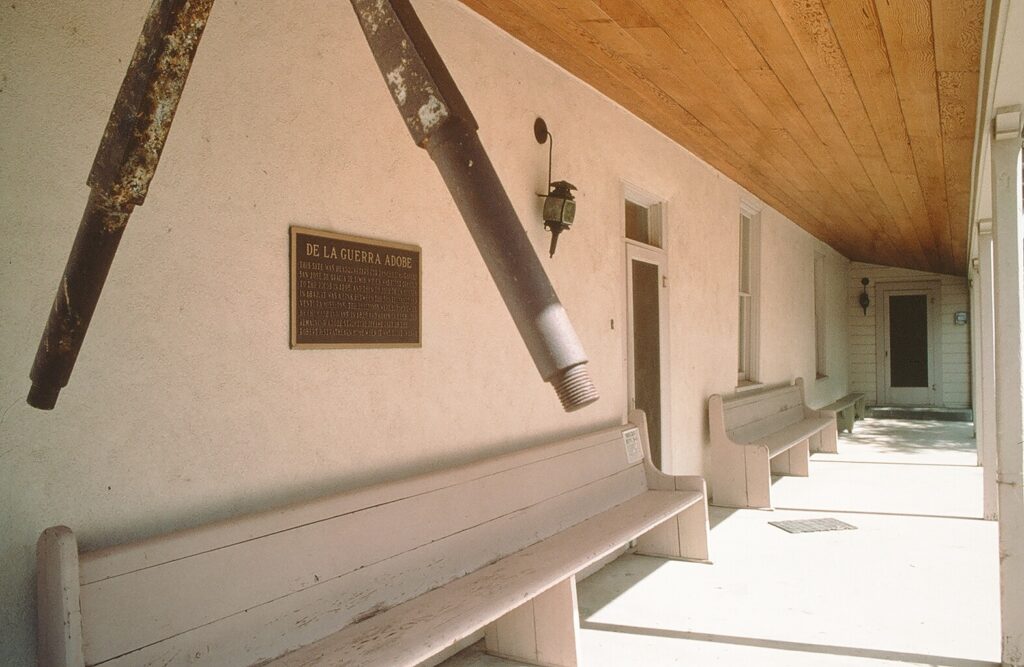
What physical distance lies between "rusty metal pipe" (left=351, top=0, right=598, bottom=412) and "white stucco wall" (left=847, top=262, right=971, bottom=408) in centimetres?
1583

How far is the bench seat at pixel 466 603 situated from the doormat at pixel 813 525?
84.1 inches

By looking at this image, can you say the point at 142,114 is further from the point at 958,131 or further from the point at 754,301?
the point at 754,301

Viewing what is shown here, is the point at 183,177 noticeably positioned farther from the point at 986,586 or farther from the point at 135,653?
the point at 986,586

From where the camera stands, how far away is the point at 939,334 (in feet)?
47.5

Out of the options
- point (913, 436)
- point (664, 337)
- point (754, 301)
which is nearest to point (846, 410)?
point (913, 436)

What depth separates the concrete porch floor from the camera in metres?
3.53

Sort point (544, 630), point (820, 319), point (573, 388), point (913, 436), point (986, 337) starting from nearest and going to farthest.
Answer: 1. point (573, 388)
2. point (544, 630)
3. point (986, 337)
4. point (913, 436)
5. point (820, 319)

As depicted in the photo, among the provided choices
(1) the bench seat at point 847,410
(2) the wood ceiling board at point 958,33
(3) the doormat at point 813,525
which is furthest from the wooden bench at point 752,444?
(2) the wood ceiling board at point 958,33

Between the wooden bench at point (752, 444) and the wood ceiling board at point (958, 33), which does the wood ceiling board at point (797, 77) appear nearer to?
the wood ceiling board at point (958, 33)

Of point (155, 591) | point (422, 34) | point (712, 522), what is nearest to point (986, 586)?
point (712, 522)

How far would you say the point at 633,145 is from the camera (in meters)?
5.47

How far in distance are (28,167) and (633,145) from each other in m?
4.20

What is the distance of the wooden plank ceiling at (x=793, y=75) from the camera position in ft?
11.1

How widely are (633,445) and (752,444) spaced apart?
2274mm
